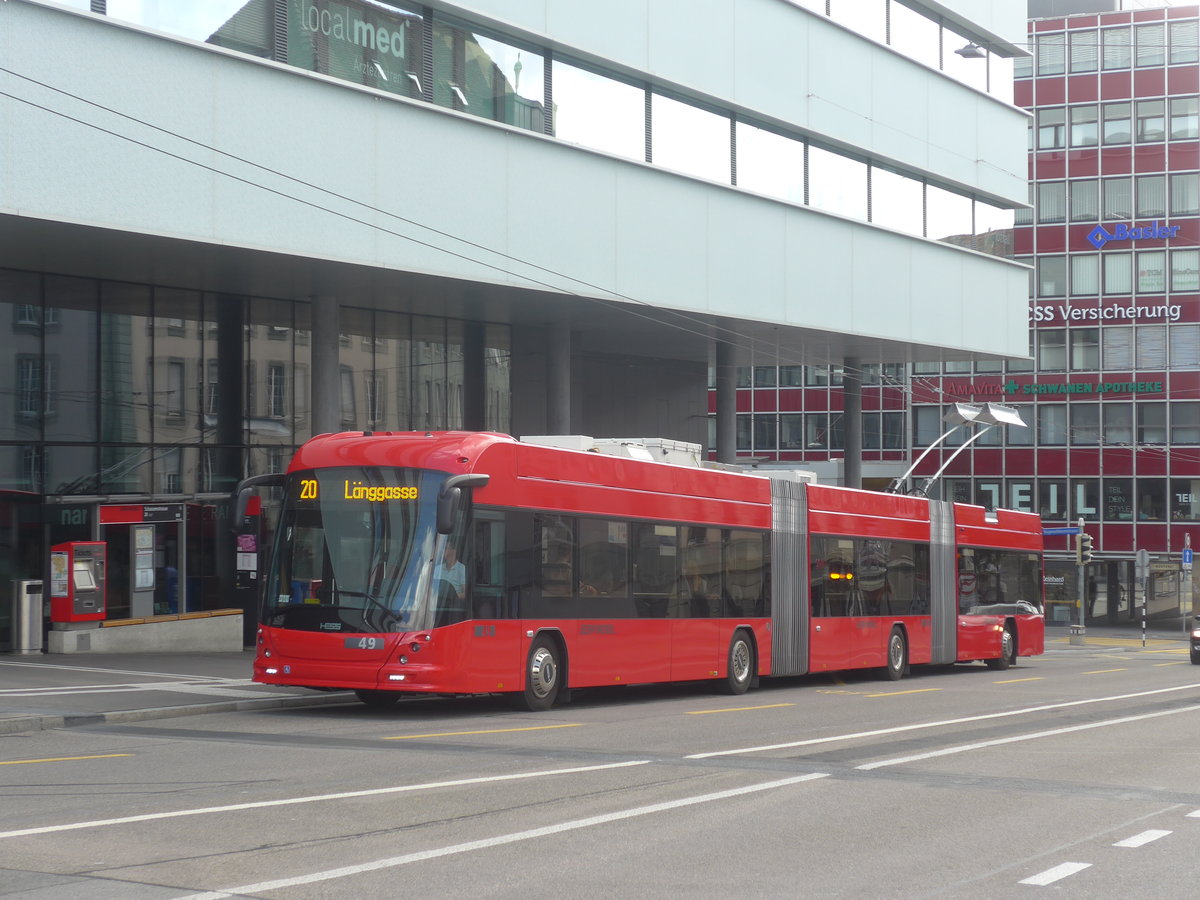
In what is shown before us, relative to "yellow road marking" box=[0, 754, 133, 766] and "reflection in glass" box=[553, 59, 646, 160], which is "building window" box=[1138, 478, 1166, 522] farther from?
"yellow road marking" box=[0, 754, 133, 766]

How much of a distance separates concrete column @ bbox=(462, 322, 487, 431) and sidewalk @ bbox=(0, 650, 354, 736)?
29.0 feet

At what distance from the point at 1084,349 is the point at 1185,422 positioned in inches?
224

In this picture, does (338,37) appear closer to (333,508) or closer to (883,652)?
(333,508)

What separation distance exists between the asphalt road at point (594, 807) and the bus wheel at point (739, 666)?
434 cm

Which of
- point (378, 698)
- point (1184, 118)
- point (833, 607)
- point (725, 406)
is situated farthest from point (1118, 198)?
point (378, 698)

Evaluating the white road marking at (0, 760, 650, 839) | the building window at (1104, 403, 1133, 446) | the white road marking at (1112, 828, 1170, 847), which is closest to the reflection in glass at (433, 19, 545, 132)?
the white road marking at (0, 760, 650, 839)

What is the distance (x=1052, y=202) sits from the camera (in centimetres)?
7238

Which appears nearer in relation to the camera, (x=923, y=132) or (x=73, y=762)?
(x=73, y=762)

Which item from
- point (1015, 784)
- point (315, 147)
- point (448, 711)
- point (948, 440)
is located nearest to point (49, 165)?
point (315, 147)

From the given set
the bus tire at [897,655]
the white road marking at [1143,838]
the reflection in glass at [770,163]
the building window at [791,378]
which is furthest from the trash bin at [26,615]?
the building window at [791,378]

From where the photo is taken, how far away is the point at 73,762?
11750 mm

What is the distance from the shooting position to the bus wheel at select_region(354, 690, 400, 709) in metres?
17.8

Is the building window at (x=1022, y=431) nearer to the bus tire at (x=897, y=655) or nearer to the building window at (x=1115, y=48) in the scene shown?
the building window at (x=1115, y=48)

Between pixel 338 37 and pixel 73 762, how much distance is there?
14.7 metres
